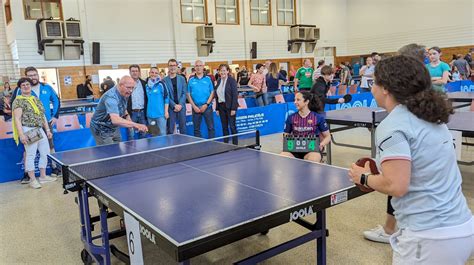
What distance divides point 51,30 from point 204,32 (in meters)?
6.35

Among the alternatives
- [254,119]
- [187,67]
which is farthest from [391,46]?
[254,119]

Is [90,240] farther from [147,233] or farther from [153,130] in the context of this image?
[153,130]

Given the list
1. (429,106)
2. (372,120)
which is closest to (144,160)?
(429,106)

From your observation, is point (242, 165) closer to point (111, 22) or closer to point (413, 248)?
point (413, 248)

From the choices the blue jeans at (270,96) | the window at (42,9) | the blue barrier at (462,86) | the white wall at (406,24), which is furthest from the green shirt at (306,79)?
the white wall at (406,24)

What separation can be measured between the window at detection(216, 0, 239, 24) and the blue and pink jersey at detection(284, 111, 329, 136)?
1538cm

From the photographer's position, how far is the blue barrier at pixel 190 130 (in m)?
6.15

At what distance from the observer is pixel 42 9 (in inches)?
596

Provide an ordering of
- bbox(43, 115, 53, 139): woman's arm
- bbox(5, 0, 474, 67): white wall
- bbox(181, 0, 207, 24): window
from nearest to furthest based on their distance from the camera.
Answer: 1. bbox(43, 115, 53, 139): woman's arm
2. bbox(5, 0, 474, 67): white wall
3. bbox(181, 0, 207, 24): window

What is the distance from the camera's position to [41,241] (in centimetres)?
384

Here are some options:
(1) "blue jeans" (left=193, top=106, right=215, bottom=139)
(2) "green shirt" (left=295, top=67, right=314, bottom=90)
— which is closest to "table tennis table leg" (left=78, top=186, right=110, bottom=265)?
(1) "blue jeans" (left=193, top=106, right=215, bottom=139)

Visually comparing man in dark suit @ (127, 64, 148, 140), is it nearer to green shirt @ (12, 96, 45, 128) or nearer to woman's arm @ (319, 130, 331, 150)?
green shirt @ (12, 96, 45, 128)

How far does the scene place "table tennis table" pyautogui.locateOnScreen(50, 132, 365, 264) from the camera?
1825mm

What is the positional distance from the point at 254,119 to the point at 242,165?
5.91m
